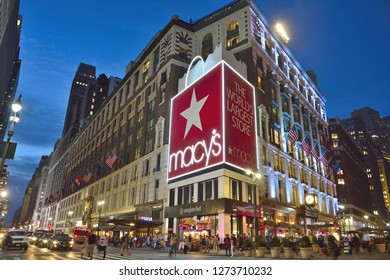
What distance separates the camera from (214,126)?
113 ft

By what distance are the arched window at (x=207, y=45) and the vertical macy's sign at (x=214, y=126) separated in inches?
512

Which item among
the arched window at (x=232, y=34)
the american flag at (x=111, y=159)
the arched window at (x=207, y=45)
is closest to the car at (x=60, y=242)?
the american flag at (x=111, y=159)

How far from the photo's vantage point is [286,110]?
5469 centimetres

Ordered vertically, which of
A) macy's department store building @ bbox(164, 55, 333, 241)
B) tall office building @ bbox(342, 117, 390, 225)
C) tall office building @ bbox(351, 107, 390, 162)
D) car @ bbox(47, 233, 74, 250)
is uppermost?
tall office building @ bbox(351, 107, 390, 162)

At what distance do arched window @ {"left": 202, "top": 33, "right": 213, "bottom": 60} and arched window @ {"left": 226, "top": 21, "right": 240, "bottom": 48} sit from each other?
3.18 meters

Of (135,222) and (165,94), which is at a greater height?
(165,94)

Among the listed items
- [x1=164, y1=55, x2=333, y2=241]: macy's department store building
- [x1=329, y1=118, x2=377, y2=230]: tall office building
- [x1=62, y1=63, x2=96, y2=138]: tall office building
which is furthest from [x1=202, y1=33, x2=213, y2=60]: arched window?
[x1=62, y1=63, x2=96, y2=138]: tall office building

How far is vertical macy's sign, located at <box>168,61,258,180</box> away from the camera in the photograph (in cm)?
3376

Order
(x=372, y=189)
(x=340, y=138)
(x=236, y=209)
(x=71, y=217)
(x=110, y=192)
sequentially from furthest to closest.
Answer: (x=372, y=189)
(x=340, y=138)
(x=71, y=217)
(x=110, y=192)
(x=236, y=209)

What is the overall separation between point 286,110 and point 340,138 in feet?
203

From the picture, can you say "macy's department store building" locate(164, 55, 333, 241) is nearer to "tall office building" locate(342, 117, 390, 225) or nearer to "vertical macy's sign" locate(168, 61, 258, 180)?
"vertical macy's sign" locate(168, 61, 258, 180)
